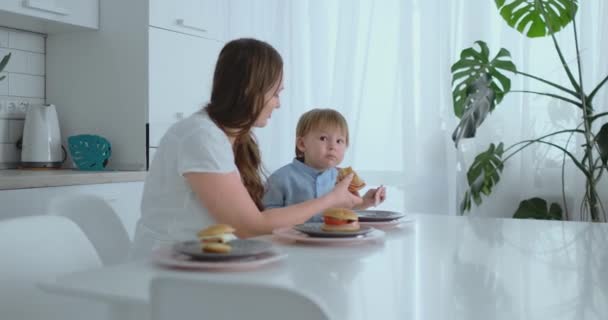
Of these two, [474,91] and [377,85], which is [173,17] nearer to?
[377,85]

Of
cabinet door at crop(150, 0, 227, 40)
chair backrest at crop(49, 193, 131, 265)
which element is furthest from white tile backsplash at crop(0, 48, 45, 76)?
chair backrest at crop(49, 193, 131, 265)

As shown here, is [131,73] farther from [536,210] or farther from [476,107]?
[536,210]

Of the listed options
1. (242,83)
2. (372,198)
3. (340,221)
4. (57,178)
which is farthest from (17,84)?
(340,221)

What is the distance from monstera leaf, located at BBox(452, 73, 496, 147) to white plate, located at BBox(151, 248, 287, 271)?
1.87 m

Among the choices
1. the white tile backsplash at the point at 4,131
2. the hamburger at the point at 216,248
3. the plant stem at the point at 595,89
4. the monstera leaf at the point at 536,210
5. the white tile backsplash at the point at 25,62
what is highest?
the white tile backsplash at the point at 25,62

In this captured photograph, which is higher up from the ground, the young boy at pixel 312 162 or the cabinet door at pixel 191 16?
the cabinet door at pixel 191 16

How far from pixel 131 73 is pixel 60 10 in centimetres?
39

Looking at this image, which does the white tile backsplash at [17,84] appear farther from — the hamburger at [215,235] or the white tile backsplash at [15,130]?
the hamburger at [215,235]

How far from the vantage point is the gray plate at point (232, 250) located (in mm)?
1033

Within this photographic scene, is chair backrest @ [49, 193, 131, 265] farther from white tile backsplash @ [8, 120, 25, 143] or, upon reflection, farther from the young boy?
white tile backsplash @ [8, 120, 25, 143]

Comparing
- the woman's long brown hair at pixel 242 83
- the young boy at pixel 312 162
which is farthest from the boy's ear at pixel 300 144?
the woman's long brown hair at pixel 242 83

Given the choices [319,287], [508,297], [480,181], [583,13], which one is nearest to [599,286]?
[508,297]

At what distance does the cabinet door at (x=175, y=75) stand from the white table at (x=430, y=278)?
1.77 m

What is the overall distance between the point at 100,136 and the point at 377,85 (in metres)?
1.38
